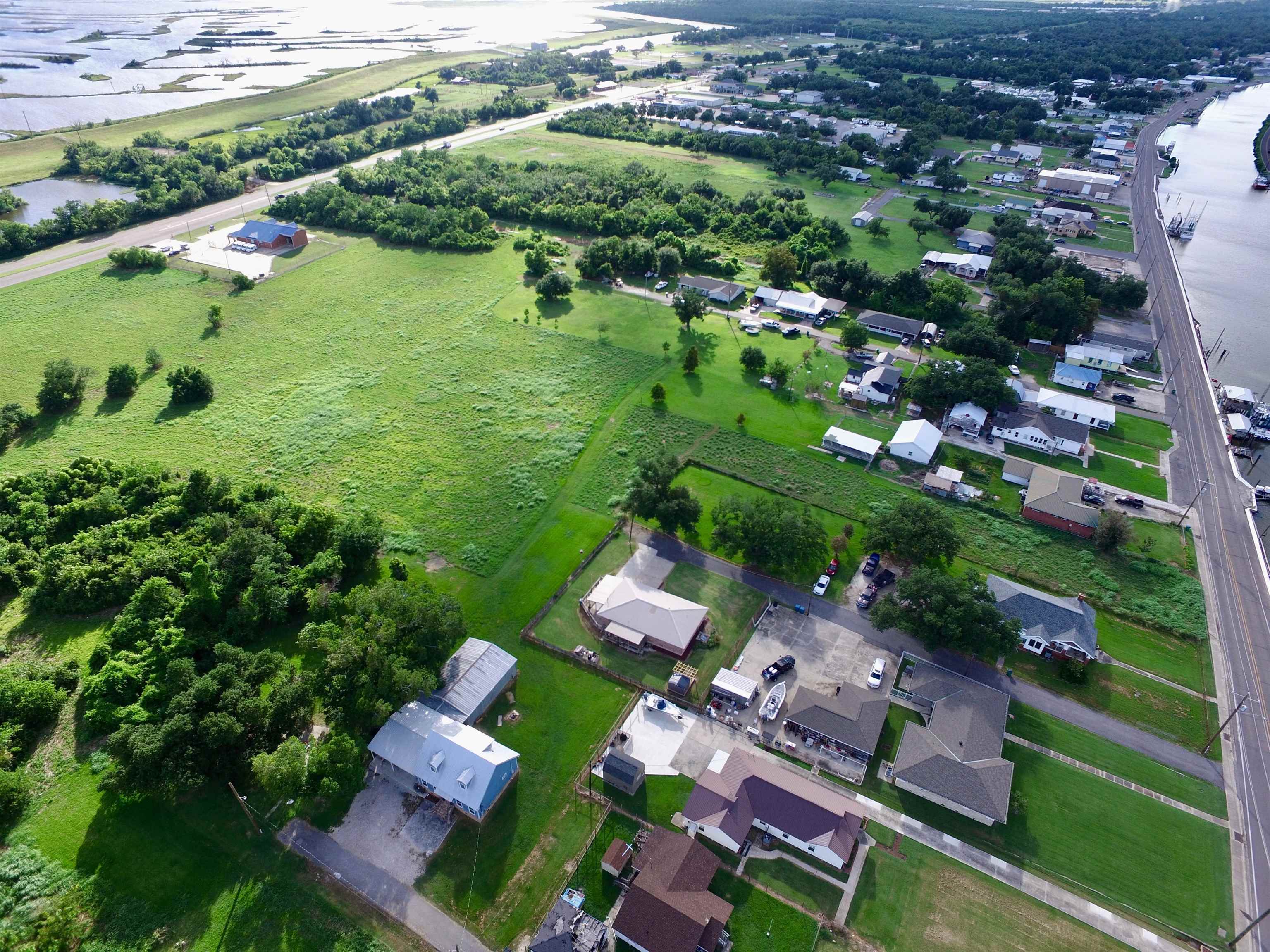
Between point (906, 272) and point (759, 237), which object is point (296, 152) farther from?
point (906, 272)

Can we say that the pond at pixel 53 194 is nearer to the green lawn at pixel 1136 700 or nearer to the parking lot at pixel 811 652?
the parking lot at pixel 811 652

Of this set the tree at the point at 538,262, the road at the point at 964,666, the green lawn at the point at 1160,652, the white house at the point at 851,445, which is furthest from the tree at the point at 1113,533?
the tree at the point at 538,262

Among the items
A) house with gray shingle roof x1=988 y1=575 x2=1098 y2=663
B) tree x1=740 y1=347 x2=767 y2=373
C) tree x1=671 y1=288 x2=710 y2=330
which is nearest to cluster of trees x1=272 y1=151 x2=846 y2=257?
tree x1=671 y1=288 x2=710 y2=330

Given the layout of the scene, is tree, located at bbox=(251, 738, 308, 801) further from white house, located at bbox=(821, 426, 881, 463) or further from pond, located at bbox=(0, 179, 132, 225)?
pond, located at bbox=(0, 179, 132, 225)

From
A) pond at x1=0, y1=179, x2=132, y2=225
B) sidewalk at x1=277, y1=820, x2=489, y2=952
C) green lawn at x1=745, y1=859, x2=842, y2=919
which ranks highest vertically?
pond at x1=0, y1=179, x2=132, y2=225

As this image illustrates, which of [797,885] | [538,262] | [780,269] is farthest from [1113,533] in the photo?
[538,262]

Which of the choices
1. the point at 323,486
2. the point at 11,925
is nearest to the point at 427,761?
the point at 11,925
